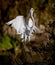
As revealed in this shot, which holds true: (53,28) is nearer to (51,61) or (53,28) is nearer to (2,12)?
(51,61)

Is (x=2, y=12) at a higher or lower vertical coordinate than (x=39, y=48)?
higher

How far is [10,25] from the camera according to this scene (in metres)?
1.54

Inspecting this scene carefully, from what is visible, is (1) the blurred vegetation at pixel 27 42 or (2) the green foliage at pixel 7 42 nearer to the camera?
(1) the blurred vegetation at pixel 27 42

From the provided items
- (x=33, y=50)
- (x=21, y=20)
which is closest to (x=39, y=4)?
(x=21, y=20)

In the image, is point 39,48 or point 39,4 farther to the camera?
point 39,4

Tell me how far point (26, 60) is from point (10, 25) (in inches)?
11.0

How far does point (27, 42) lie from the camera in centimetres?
153

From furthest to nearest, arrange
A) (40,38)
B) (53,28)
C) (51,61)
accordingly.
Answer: (40,38) < (53,28) < (51,61)

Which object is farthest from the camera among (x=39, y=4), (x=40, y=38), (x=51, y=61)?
(x=39, y=4)

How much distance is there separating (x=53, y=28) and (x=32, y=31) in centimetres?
15

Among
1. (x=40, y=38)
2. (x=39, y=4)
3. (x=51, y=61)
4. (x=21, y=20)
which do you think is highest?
(x=39, y=4)

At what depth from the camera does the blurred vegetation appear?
138 cm

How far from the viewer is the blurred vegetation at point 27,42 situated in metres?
1.38

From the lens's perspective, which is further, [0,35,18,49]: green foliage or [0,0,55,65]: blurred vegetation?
[0,35,18,49]: green foliage
